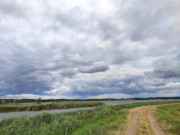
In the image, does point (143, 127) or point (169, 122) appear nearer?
point (143, 127)

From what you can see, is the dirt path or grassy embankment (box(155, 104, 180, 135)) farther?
grassy embankment (box(155, 104, 180, 135))

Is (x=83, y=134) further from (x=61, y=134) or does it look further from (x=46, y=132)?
(x=46, y=132)

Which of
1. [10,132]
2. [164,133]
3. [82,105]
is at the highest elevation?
[10,132]

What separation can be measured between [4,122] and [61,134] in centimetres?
806

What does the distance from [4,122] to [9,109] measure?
32.8m

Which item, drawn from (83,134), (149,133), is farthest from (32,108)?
(149,133)

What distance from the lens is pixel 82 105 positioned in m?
56.7

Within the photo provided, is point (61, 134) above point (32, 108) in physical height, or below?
above

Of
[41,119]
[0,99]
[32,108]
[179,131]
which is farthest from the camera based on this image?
→ [0,99]

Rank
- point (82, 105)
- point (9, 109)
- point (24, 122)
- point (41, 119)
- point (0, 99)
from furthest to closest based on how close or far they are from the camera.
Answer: point (0, 99)
point (82, 105)
point (9, 109)
point (41, 119)
point (24, 122)

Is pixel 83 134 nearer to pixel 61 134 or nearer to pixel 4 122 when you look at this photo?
pixel 61 134

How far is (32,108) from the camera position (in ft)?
144

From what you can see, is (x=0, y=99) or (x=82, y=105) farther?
(x=0, y=99)

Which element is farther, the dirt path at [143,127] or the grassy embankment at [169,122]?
the grassy embankment at [169,122]
